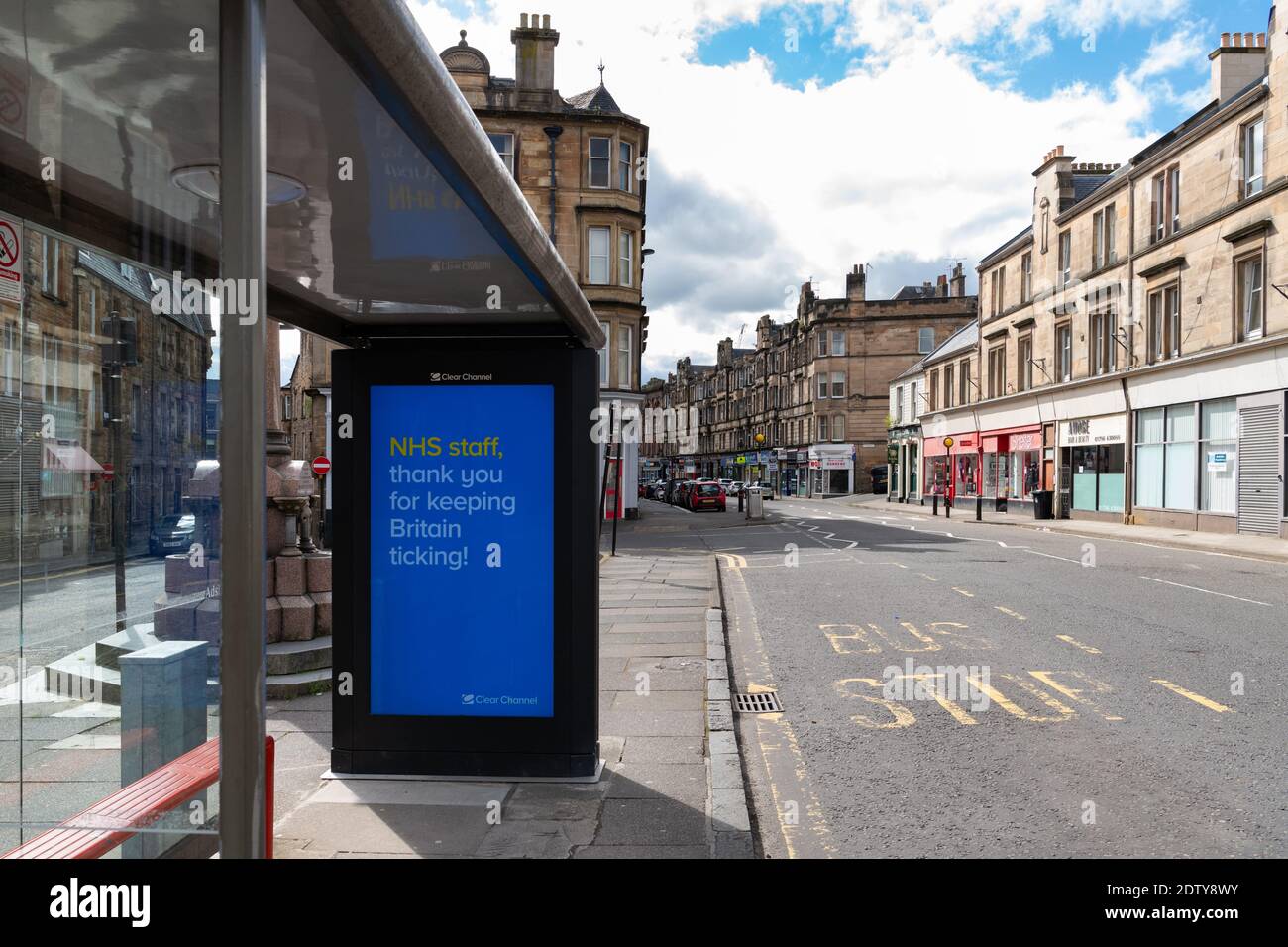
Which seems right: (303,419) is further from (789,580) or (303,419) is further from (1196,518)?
(1196,518)

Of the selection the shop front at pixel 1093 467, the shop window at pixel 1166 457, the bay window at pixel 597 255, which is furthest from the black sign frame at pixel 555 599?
the shop front at pixel 1093 467

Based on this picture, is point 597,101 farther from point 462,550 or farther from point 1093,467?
point 462,550

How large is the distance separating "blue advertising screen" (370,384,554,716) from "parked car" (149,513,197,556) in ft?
5.29

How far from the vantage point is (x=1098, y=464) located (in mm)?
31875

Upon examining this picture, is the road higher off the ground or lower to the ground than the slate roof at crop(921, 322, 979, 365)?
lower

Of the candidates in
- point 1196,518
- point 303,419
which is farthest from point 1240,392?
point 303,419

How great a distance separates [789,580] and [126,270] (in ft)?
40.6

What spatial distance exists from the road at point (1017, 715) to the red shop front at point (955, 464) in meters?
30.2

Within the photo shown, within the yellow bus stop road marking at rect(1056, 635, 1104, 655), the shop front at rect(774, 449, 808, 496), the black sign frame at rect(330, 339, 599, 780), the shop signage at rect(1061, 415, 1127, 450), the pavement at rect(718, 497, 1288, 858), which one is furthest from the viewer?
the shop front at rect(774, 449, 808, 496)

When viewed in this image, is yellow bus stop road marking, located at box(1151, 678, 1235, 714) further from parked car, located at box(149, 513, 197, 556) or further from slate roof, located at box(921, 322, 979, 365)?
slate roof, located at box(921, 322, 979, 365)

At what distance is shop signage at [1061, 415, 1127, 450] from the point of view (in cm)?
3039

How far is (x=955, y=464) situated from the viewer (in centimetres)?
4678

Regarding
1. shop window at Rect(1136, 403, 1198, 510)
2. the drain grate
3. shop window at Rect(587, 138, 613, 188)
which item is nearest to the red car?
shop window at Rect(587, 138, 613, 188)

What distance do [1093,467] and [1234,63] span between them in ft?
43.5
